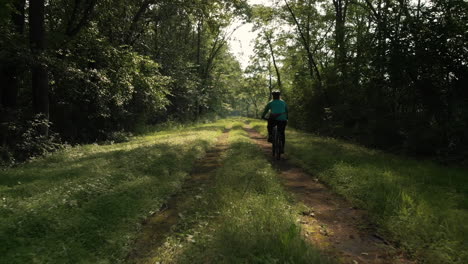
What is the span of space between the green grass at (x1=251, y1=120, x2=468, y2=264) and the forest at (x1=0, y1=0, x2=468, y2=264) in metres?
0.03

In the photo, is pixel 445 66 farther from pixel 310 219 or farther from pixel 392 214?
pixel 310 219

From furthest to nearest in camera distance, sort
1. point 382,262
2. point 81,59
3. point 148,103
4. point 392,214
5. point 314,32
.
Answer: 1. point 314,32
2. point 148,103
3. point 81,59
4. point 392,214
5. point 382,262

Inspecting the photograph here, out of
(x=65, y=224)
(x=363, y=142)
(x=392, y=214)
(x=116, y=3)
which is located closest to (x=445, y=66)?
(x=363, y=142)

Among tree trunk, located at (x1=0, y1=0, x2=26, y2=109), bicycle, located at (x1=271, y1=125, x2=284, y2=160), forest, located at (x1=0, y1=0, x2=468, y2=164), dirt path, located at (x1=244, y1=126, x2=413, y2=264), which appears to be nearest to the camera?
dirt path, located at (x1=244, y1=126, x2=413, y2=264)

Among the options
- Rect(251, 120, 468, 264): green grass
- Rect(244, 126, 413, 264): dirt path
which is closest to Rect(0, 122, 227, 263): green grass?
Rect(244, 126, 413, 264): dirt path

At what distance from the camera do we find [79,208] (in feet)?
16.7

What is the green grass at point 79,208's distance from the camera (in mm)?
3852

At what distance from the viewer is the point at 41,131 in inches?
500

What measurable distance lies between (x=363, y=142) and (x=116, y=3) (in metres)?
18.7

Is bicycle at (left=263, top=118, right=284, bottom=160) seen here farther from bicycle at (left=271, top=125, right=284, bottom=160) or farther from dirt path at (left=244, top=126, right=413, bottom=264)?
dirt path at (left=244, top=126, right=413, bottom=264)

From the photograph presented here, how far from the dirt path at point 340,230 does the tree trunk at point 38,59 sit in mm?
12355

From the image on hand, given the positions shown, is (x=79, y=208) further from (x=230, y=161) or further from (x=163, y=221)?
(x=230, y=161)

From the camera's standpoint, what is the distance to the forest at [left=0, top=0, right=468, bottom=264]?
13.4ft

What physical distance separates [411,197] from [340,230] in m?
1.92
